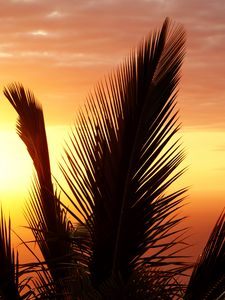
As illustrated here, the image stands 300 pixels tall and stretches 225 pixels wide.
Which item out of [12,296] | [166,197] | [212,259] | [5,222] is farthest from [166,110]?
[12,296]

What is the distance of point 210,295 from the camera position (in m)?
3.54

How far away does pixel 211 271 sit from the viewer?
3.51 meters

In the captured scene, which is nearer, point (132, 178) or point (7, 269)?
point (132, 178)

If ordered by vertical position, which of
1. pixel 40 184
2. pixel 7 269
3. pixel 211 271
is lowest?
pixel 211 271

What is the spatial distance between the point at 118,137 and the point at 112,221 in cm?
47

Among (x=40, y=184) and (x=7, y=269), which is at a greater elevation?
(x=40, y=184)

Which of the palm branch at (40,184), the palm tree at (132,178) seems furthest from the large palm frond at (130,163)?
the palm branch at (40,184)

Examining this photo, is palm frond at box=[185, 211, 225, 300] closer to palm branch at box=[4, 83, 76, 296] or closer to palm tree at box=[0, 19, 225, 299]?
palm tree at box=[0, 19, 225, 299]

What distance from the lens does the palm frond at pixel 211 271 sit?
3490 mm

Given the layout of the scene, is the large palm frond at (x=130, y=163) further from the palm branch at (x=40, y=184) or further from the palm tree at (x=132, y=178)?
the palm branch at (x=40, y=184)

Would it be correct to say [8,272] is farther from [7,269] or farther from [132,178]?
[132,178]

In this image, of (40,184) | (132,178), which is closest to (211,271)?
(132,178)

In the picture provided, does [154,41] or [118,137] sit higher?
[154,41]

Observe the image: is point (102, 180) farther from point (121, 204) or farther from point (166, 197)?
point (166, 197)
